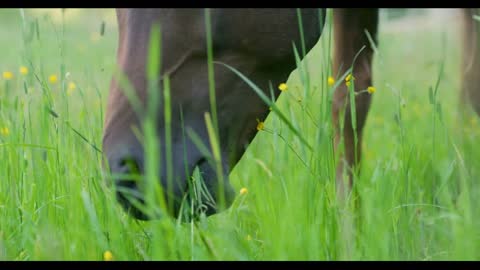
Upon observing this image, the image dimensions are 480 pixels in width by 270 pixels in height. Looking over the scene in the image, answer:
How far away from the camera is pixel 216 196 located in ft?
6.63

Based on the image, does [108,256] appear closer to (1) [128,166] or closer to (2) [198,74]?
(1) [128,166]

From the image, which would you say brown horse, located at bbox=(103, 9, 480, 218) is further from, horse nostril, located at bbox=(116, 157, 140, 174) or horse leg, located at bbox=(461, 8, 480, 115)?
horse leg, located at bbox=(461, 8, 480, 115)

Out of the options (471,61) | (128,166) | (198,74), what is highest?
(471,61)

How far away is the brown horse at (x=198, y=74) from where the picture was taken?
1.94 metres

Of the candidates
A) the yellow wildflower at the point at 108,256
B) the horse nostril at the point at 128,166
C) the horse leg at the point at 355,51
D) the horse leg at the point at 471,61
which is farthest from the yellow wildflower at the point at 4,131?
the horse leg at the point at 471,61

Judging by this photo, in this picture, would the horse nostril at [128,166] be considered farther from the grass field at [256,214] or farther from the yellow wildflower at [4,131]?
the yellow wildflower at [4,131]

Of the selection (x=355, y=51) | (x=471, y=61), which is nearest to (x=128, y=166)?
(x=355, y=51)

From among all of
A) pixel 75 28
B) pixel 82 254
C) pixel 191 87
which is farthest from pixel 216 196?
pixel 75 28

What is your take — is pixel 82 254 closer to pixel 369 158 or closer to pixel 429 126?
pixel 369 158

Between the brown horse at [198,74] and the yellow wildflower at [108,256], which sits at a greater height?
the brown horse at [198,74]

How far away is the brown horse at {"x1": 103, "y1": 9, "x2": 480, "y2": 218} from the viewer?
1.94m

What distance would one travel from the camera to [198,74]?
2.04 m

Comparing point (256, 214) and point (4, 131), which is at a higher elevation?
point (4, 131)

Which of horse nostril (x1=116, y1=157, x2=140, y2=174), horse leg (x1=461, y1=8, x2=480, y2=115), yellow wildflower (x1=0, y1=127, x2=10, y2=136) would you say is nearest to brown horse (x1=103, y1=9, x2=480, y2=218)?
horse nostril (x1=116, y1=157, x2=140, y2=174)
